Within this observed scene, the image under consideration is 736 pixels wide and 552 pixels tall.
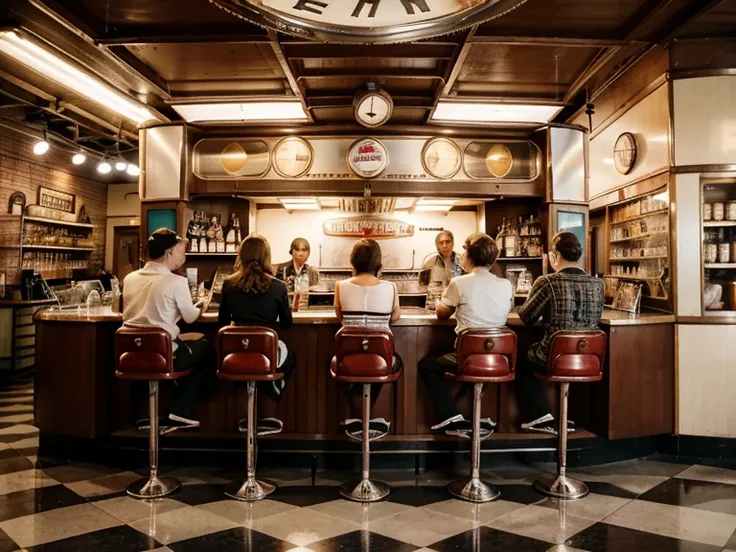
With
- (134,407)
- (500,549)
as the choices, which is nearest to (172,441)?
(134,407)

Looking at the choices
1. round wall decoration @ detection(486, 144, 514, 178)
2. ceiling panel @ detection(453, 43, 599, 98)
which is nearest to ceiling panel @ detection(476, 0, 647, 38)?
ceiling panel @ detection(453, 43, 599, 98)

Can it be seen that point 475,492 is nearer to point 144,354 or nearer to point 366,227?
point 144,354

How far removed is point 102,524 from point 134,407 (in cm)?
130

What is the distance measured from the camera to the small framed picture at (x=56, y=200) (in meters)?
9.72

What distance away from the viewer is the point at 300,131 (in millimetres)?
6379

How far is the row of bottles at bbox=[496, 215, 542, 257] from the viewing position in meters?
6.62

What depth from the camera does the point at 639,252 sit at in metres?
5.91

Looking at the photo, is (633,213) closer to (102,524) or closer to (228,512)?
(228,512)

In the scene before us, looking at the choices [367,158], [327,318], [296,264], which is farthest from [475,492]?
[367,158]

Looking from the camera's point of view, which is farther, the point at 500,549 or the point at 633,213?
the point at 633,213

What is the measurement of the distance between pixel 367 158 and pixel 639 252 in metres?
3.10

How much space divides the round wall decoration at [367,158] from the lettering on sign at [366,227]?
4.25 ft

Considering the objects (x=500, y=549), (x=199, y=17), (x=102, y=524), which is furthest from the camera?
(x=199, y=17)

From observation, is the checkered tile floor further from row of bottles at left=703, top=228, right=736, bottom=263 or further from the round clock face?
the round clock face
